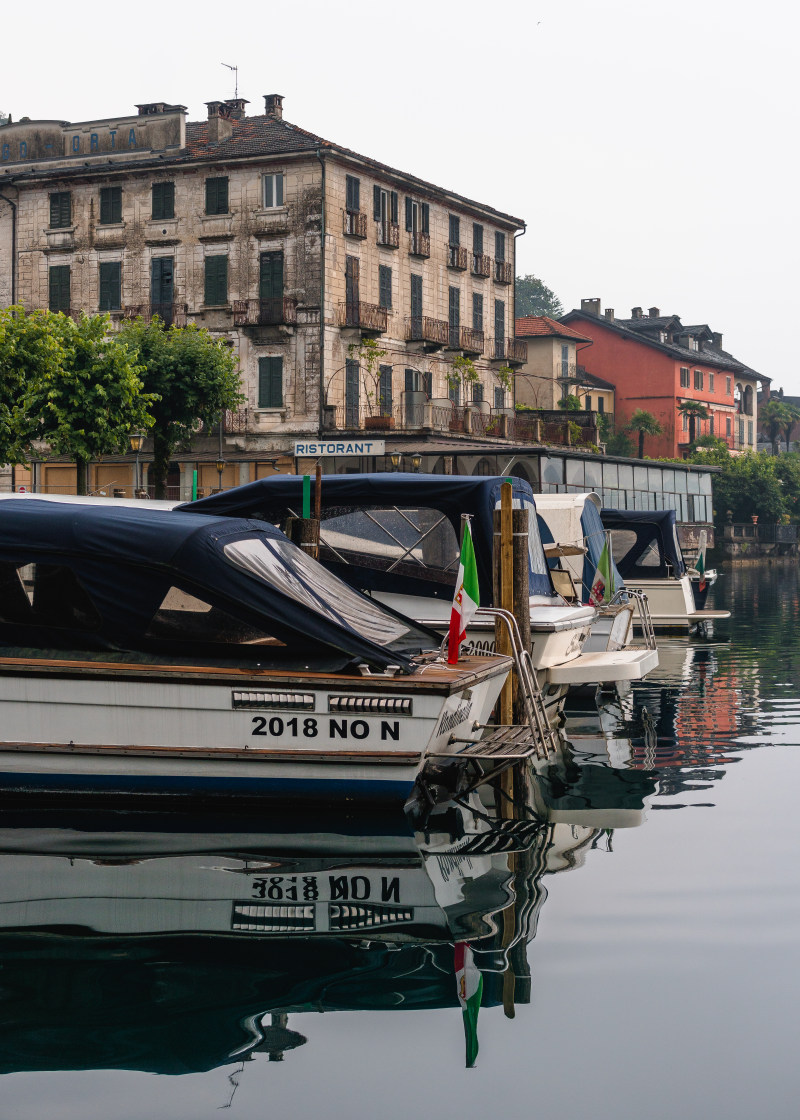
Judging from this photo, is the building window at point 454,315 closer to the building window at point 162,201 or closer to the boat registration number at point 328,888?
the building window at point 162,201

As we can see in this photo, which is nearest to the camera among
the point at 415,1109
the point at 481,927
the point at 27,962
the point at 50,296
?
the point at 415,1109

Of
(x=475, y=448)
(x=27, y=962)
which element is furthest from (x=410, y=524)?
(x=475, y=448)

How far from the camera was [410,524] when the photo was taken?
16859 millimetres

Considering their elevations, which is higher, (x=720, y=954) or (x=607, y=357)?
(x=607, y=357)

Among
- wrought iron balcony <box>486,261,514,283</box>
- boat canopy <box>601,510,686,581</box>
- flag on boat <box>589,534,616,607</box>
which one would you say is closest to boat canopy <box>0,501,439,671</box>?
flag on boat <box>589,534,616,607</box>

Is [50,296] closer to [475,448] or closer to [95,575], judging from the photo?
[475,448]

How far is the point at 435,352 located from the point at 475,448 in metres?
14.9

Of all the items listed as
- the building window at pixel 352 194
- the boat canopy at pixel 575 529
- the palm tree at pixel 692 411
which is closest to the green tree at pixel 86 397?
the building window at pixel 352 194

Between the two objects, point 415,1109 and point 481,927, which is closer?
point 415,1109

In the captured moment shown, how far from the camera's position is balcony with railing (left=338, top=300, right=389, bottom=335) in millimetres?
51219

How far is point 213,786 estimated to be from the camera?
454 inches

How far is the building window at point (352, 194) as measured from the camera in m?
51.6

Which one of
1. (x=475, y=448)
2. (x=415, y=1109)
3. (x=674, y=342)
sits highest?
(x=674, y=342)

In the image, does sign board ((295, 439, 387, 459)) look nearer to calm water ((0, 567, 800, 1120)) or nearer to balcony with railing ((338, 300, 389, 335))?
calm water ((0, 567, 800, 1120))
